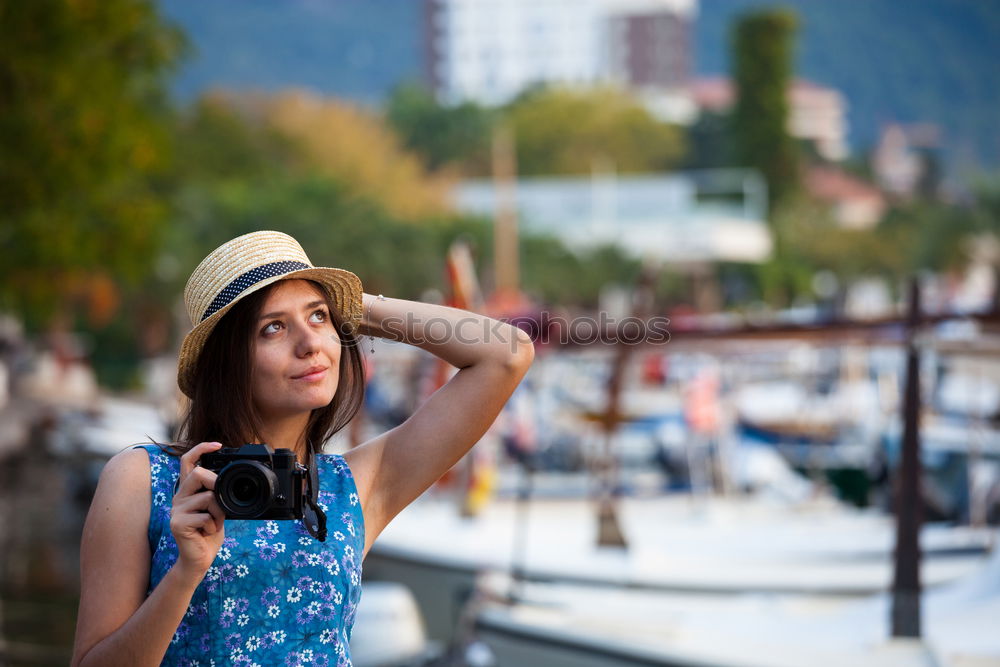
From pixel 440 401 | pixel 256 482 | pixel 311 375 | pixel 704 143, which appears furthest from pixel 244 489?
pixel 704 143

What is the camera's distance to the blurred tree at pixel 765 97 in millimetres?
75188

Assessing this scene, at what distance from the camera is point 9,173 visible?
44.3 feet

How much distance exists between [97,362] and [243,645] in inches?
1562

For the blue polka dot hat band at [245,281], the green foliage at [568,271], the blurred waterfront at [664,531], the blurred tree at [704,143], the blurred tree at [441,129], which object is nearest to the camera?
the blue polka dot hat band at [245,281]

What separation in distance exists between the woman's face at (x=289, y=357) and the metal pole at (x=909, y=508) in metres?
3.83

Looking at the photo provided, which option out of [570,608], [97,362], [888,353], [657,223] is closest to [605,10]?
[657,223]

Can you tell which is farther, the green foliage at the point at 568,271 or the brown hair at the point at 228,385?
the green foliage at the point at 568,271

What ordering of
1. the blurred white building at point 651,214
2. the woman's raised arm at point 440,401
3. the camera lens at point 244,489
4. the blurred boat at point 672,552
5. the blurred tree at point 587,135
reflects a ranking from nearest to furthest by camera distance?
the camera lens at point 244,489 < the woman's raised arm at point 440,401 < the blurred boat at point 672,552 < the blurred white building at point 651,214 < the blurred tree at point 587,135

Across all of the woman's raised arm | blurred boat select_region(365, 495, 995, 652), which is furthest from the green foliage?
the woman's raised arm

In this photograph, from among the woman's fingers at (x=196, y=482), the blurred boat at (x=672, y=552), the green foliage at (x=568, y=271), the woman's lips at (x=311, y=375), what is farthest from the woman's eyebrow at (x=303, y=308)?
the green foliage at (x=568, y=271)

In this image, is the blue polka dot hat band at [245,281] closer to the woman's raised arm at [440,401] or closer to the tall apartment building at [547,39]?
the woman's raised arm at [440,401]

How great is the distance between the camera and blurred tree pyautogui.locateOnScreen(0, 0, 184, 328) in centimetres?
1345

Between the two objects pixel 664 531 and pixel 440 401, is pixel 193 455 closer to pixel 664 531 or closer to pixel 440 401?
pixel 440 401

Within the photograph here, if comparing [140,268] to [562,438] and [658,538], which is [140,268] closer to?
[562,438]
